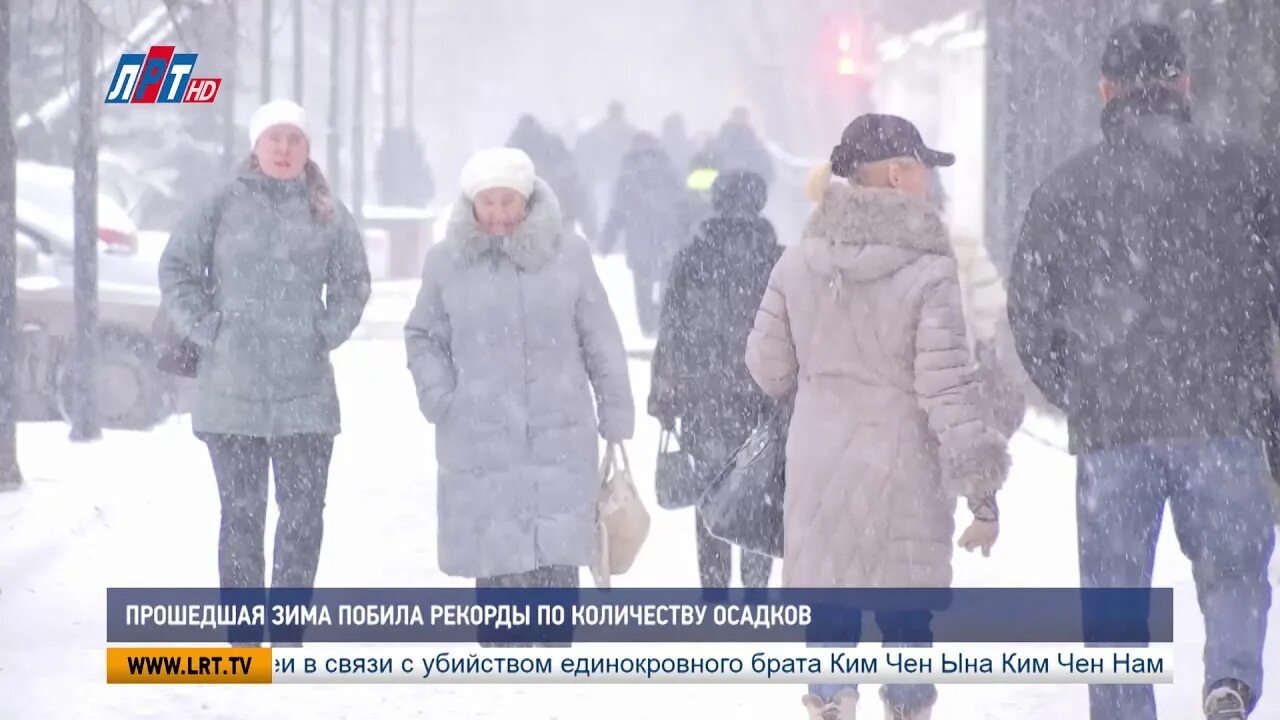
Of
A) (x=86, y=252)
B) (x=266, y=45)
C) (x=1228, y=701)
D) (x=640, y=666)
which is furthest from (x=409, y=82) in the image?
(x=1228, y=701)

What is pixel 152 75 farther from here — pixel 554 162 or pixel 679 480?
pixel 554 162

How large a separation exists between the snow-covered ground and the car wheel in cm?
32

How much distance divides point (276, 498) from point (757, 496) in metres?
1.88

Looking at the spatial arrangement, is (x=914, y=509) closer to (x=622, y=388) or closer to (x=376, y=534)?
(x=622, y=388)

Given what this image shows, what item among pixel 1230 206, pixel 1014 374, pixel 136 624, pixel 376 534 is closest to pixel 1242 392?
pixel 1230 206

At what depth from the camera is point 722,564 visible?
7.52 meters

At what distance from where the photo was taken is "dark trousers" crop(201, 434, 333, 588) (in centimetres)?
684

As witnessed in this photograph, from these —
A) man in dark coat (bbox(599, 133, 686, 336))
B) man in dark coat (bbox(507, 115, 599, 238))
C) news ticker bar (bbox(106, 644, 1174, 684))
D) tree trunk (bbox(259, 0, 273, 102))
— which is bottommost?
news ticker bar (bbox(106, 644, 1174, 684))

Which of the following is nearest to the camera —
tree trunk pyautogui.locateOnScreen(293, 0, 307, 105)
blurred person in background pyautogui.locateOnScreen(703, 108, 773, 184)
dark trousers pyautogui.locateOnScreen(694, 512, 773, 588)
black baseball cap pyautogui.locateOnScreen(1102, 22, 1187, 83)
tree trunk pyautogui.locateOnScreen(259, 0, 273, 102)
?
black baseball cap pyautogui.locateOnScreen(1102, 22, 1187, 83)

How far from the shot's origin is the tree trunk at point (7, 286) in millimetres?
10281

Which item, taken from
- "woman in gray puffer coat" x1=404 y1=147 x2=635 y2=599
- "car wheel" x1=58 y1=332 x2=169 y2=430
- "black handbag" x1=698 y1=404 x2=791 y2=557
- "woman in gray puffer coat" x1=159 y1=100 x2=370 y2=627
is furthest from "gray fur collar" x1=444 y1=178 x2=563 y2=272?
"car wheel" x1=58 y1=332 x2=169 y2=430

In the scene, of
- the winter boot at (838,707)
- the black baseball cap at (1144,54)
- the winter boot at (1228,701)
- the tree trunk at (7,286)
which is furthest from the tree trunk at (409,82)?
the winter boot at (1228,701)

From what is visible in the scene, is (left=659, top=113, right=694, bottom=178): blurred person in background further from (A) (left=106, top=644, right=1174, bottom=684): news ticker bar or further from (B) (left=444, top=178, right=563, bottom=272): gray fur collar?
(A) (left=106, top=644, right=1174, bottom=684): news ticker bar

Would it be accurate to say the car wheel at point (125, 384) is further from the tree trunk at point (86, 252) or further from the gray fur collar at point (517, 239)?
the gray fur collar at point (517, 239)
